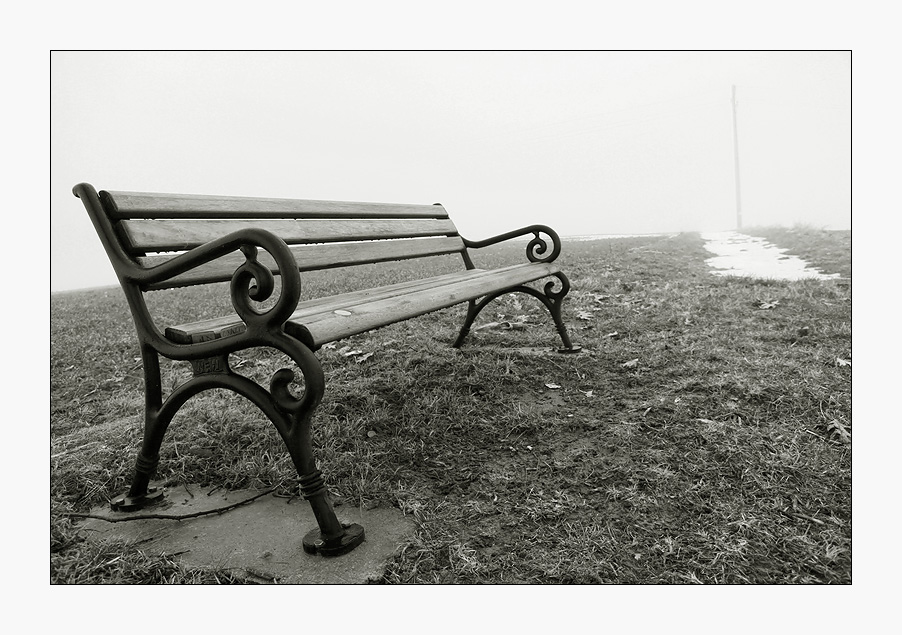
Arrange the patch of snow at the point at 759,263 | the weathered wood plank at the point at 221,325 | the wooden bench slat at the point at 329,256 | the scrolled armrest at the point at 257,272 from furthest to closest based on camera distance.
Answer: the patch of snow at the point at 759,263 < the wooden bench slat at the point at 329,256 < the weathered wood plank at the point at 221,325 < the scrolled armrest at the point at 257,272

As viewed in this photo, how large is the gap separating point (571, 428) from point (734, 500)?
0.75 metres

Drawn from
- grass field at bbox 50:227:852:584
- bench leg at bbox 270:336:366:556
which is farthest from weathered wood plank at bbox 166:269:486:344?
grass field at bbox 50:227:852:584

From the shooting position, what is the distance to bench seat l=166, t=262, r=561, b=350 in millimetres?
1729

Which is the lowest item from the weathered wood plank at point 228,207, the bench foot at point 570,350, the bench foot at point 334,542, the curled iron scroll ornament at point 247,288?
the bench foot at point 334,542

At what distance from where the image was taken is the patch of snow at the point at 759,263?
6117 mm

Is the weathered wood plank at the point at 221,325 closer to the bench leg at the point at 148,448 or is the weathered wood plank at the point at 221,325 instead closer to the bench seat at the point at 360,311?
the bench seat at the point at 360,311

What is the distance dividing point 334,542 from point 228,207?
1366 millimetres

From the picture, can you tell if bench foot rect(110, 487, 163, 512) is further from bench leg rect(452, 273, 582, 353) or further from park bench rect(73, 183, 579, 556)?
bench leg rect(452, 273, 582, 353)

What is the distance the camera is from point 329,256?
110 inches

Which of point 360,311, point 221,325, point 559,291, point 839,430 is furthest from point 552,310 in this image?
point 221,325

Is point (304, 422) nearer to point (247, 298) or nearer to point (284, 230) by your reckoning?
point (247, 298)

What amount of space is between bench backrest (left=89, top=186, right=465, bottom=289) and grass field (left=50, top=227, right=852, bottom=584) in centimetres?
64

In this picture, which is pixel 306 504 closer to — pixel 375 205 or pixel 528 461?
pixel 528 461

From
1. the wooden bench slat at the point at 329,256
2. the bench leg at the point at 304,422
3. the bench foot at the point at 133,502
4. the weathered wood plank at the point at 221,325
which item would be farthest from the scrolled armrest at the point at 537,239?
the bench foot at the point at 133,502
